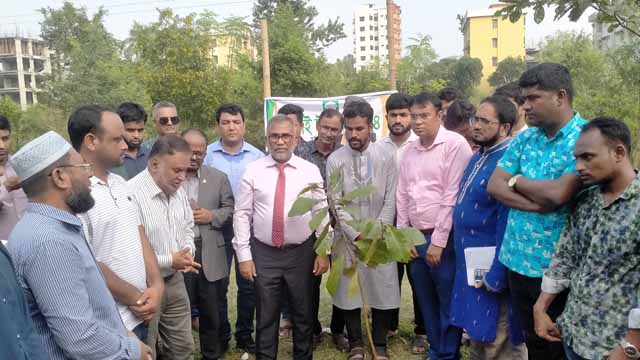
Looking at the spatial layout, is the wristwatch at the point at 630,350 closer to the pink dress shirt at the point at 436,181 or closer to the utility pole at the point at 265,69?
the pink dress shirt at the point at 436,181

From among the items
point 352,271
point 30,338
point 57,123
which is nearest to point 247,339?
point 352,271

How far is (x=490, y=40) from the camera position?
7506 cm

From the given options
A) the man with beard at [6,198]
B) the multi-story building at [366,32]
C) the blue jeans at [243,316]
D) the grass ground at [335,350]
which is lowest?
the grass ground at [335,350]

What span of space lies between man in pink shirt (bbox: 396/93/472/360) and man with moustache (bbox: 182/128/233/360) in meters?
1.42

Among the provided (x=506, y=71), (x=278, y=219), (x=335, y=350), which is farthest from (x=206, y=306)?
(x=506, y=71)

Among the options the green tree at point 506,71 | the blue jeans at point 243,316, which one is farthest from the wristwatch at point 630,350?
the green tree at point 506,71

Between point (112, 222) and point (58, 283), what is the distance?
2.69 feet

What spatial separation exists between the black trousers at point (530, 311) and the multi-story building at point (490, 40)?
7433 centimetres

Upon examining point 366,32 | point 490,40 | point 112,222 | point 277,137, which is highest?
point 366,32

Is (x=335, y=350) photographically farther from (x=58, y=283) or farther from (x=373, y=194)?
(x=58, y=283)

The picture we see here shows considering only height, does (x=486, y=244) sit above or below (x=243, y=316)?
above

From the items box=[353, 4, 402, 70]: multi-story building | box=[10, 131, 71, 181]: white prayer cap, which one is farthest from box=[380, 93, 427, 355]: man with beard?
box=[353, 4, 402, 70]: multi-story building

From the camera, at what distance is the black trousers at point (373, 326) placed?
14.6 feet

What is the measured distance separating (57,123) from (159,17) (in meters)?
→ 8.10
